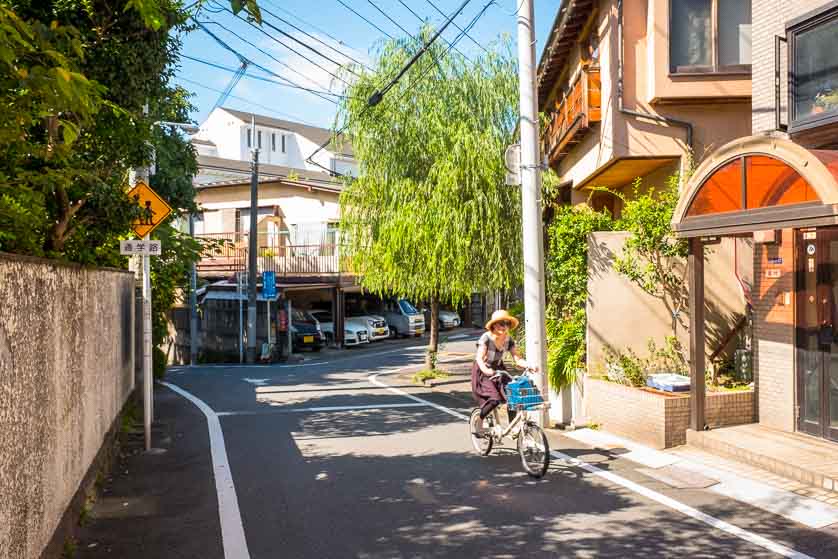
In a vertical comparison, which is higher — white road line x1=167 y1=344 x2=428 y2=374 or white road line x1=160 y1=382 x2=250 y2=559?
white road line x1=160 y1=382 x2=250 y2=559

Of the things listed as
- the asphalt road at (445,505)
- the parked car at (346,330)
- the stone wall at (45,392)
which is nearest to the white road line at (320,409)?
the asphalt road at (445,505)

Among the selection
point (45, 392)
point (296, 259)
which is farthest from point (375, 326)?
point (45, 392)

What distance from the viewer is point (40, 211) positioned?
725 cm

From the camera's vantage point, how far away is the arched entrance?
8344mm

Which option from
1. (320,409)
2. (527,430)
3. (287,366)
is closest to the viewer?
(527,430)

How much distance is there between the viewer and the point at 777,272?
9578mm

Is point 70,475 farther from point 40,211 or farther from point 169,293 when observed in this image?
point 169,293

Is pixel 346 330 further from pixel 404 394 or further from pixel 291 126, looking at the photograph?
pixel 291 126

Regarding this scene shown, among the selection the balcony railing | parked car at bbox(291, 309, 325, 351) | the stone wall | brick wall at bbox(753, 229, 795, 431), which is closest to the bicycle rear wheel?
brick wall at bbox(753, 229, 795, 431)

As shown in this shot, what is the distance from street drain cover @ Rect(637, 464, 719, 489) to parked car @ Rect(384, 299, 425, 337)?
26746 mm

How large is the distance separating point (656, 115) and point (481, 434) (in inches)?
268

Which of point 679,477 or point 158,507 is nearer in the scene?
point 158,507

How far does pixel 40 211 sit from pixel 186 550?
3.54 meters

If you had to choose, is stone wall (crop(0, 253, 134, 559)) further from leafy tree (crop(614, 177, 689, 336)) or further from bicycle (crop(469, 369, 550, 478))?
leafy tree (crop(614, 177, 689, 336))
